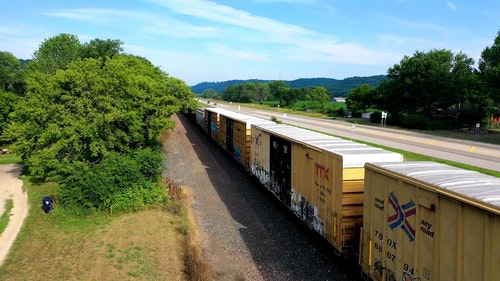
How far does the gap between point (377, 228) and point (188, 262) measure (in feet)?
24.0

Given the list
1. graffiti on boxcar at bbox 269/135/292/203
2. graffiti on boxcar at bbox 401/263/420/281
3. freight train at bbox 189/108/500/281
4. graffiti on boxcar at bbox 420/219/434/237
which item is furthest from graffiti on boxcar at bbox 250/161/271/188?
graffiti on boxcar at bbox 420/219/434/237

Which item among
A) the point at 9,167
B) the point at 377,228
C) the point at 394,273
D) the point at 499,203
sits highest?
the point at 499,203

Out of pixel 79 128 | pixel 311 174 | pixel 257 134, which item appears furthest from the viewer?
pixel 79 128

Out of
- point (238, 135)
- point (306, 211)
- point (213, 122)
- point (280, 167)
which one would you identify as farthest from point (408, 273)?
point (213, 122)

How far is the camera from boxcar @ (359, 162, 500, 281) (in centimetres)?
620

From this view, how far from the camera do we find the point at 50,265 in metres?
14.8

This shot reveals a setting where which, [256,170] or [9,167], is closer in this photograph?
[256,170]

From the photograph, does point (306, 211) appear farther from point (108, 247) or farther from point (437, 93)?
point (437, 93)

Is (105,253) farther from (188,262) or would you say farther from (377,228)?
(377,228)

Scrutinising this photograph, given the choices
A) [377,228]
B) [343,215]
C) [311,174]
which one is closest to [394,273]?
[377,228]

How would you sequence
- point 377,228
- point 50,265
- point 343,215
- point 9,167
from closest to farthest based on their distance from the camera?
point 377,228, point 343,215, point 50,265, point 9,167

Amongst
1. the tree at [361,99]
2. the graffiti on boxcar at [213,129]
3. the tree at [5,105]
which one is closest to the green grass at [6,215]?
the graffiti on boxcar at [213,129]

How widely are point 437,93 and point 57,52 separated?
63171 mm

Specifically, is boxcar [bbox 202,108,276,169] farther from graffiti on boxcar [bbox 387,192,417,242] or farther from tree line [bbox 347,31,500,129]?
tree line [bbox 347,31,500,129]
